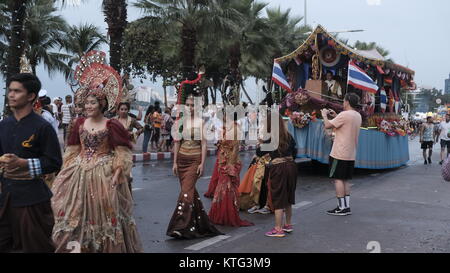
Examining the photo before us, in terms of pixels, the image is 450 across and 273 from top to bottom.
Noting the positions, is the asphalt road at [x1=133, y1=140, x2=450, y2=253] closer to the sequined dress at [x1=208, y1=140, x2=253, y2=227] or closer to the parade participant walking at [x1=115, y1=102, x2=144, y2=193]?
the sequined dress at [x1=208, y1=140, x2=253, y2=227]

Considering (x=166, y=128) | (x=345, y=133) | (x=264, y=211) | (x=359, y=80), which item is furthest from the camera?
(x=166, y=128)

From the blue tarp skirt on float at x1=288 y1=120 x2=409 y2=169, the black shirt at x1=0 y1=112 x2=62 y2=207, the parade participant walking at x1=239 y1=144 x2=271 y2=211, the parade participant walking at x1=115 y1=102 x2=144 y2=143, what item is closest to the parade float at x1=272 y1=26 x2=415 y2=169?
the blue tarp skirt on float at x1=288 y1=120 x2=409 y2=169

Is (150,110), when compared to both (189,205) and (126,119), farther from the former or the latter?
(189,205)

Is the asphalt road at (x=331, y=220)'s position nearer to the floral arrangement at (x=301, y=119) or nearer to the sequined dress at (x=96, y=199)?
the sequined dress at (x=96, y=199)

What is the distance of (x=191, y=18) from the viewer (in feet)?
61.3

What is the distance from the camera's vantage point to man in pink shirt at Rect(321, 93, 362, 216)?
7773 millimetres

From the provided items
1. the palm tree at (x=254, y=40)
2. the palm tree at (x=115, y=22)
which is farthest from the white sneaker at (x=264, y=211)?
the palm tree at (x=254, y=40)

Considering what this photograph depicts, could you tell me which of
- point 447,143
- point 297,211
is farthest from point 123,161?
point 447,143

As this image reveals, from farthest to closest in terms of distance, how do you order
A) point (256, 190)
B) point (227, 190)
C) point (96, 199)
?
point (256, 190), point (227, 190), point (96, 199)

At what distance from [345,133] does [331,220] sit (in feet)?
4.62

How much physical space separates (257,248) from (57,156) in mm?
2917

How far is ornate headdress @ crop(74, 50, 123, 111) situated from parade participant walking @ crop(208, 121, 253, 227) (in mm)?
2297

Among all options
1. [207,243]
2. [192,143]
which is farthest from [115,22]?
[207,243]
